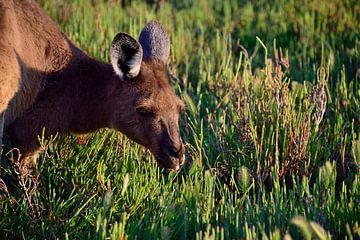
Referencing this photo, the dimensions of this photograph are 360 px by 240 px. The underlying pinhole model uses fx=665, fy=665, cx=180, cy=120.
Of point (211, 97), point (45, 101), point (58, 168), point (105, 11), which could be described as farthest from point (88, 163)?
point (105, 11)

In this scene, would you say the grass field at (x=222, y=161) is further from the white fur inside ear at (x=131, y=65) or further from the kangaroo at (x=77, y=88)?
the white fur inside ear at (x=131, y=65)

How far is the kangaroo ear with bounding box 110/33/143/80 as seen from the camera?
494cm

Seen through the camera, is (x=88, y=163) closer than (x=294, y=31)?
Yes

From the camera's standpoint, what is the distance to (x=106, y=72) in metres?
5.55

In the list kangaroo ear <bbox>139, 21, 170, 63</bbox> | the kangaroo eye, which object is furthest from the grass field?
kangaroo ear <bbox>139, 21, 170, 63</bbox>

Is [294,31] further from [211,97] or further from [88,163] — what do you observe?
[88,163]

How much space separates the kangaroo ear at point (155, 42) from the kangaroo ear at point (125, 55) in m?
0.47

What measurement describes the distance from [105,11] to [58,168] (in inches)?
156

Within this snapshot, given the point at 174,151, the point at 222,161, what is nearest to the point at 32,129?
the point at 174,151

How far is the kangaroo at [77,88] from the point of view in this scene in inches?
197

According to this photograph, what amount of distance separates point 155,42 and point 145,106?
80 cm

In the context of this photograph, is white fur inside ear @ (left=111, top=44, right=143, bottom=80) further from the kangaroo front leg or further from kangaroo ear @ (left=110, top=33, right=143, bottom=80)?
the kangaroo front leg

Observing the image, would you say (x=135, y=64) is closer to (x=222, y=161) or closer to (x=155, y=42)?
(x=155, y=42)

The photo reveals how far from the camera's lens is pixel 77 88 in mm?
5520
